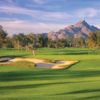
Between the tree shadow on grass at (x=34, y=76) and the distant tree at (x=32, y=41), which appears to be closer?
the tree shadow on grass at (x=34, y=76)

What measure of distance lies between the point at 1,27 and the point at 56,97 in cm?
3595

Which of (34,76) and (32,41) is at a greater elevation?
(32,41)

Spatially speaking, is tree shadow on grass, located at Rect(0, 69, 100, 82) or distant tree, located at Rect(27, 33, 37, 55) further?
distant tree, located at Rect(27, 33, 37, 55)

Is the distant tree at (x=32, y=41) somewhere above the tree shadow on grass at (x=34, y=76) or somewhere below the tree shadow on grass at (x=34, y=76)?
above

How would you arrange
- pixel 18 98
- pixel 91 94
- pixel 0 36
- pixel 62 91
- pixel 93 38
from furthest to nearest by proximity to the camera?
pixel 93 38, pixel 0 36, pixel 62 91, pixel 91 94, pixel 18 98

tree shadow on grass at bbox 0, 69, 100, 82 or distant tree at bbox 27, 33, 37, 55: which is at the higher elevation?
distant tree at bbox 27, 33, 37, 55

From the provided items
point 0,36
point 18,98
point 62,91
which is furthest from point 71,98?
point 0,36

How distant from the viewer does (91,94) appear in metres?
7.36

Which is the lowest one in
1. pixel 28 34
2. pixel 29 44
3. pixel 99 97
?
pixel 99 97

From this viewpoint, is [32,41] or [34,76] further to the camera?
[32,41]

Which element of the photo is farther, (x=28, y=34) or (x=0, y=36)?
(x=28, y=34)

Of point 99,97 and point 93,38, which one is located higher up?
point 93,38

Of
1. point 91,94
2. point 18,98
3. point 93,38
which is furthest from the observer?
point 93,38

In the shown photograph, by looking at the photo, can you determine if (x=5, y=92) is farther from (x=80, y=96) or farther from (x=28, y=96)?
(x=80, y=96)
